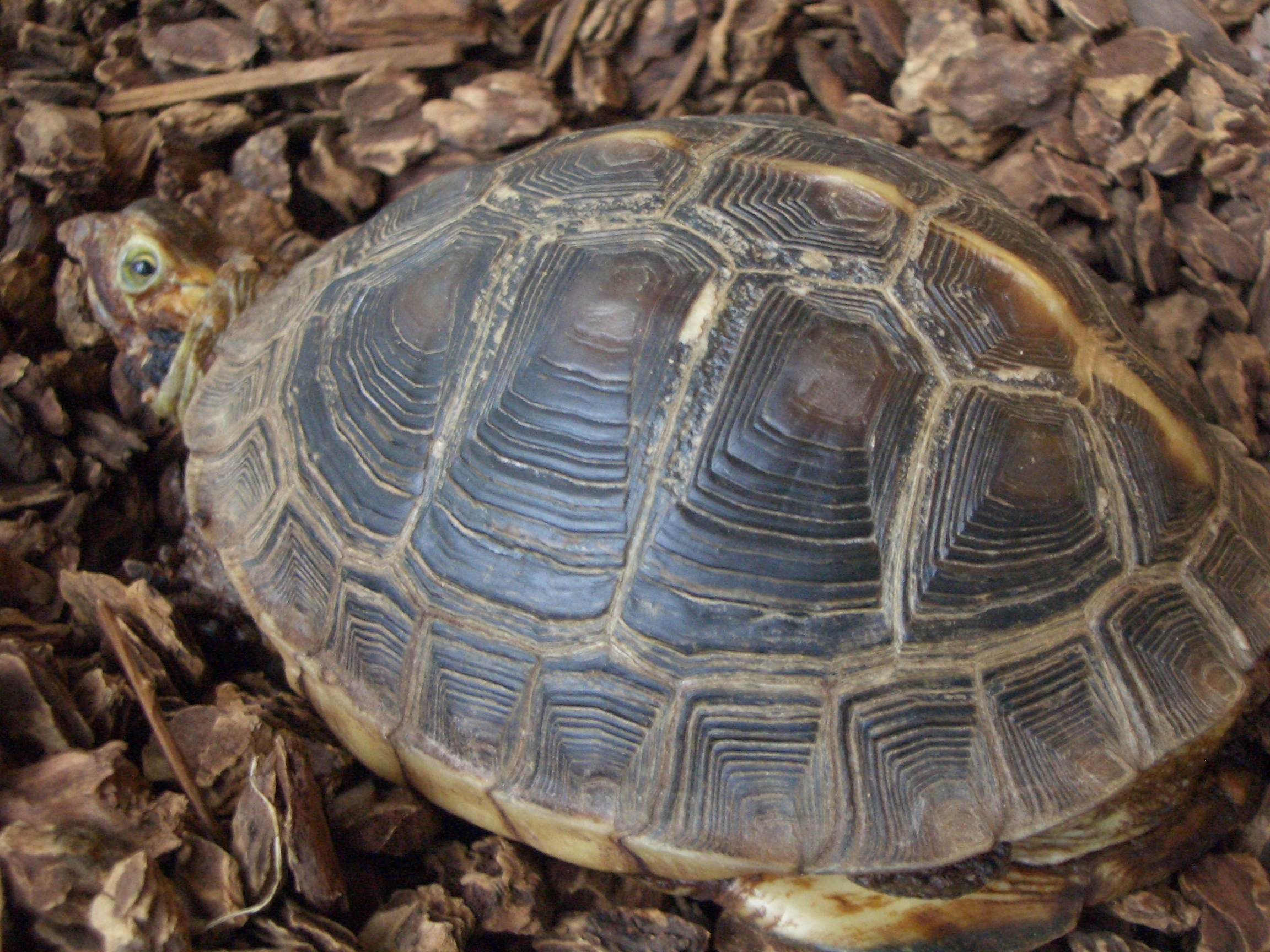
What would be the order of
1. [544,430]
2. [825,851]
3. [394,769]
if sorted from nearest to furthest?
[825,851]
[544,430]
[394,769]

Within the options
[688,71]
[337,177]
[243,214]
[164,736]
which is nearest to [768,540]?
[164,736]

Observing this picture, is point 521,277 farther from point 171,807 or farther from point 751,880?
point 751,880

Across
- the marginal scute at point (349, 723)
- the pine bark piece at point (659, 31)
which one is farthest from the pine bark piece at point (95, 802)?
the pine bark piece at point (659, 31)

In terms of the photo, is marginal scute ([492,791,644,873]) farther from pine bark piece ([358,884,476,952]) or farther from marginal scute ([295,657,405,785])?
marginal scute ([295,657,405,785])

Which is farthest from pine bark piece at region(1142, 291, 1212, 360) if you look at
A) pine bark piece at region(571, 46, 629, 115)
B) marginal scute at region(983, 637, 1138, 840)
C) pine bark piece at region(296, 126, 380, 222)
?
pine bark piece at region(296, 126, 380, 222)

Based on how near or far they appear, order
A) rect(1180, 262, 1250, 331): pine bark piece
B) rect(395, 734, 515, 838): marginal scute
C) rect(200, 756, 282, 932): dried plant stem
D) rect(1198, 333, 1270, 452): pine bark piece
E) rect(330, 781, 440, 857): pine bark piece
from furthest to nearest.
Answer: rect(1180, 262, 1250, 331): pine bark piece, rect(1198, 333, 1270, 452): pine bark piece, rect(330, 781, 440, 857): pine bark piece, rect(395, 734, 515, 838): marginal scute, rect(200, 756, 282, 932): dried plant stem

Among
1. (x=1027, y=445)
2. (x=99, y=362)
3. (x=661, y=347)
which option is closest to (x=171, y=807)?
(x=661, y=347)
